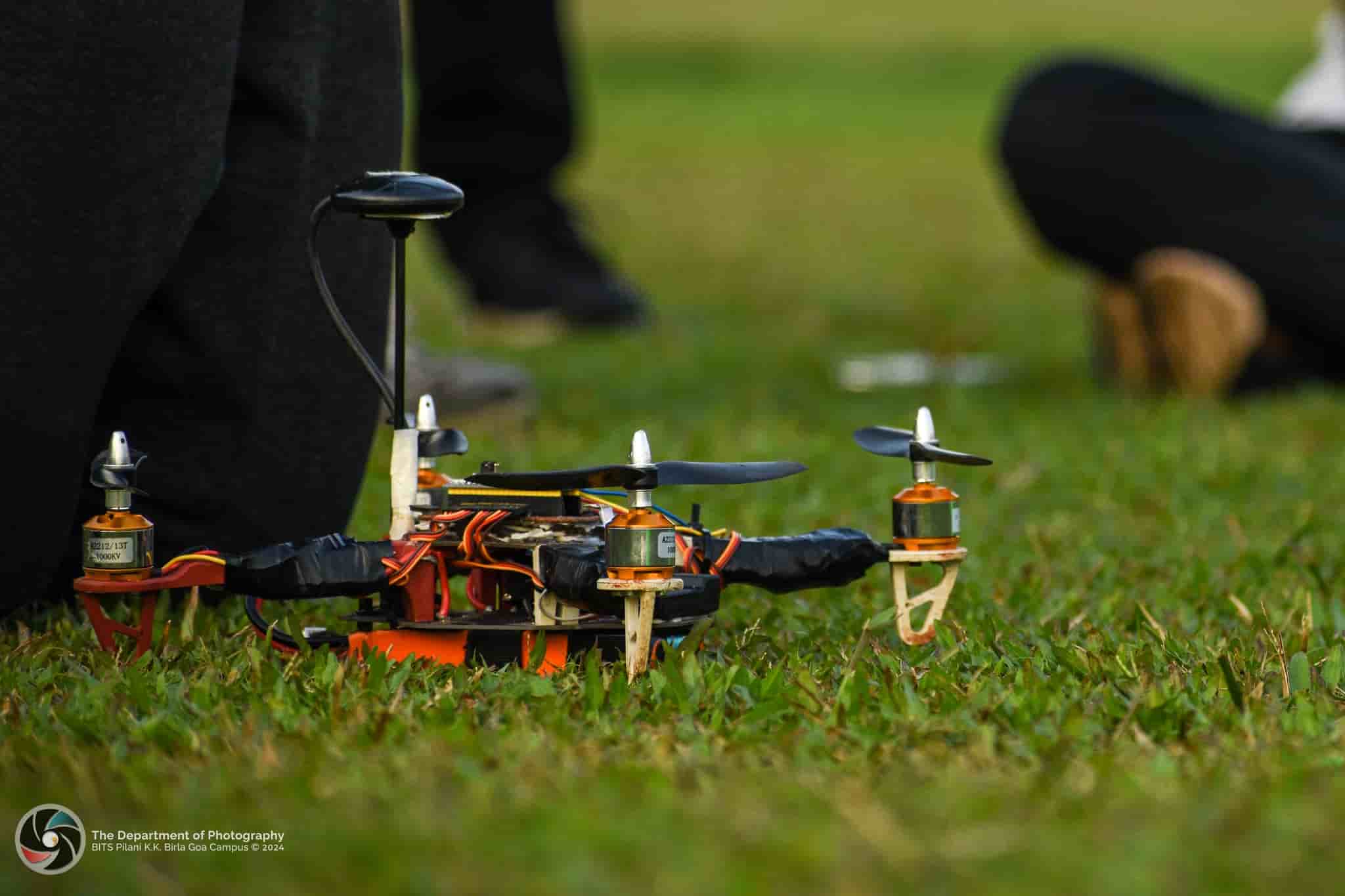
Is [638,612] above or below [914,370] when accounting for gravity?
below

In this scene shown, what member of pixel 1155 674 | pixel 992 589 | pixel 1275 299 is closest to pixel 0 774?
pixel 1155 674

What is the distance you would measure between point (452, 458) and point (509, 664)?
5.11ft

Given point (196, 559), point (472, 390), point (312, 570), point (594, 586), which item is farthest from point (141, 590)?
point (472, 390)

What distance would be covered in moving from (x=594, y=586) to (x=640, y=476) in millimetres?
143

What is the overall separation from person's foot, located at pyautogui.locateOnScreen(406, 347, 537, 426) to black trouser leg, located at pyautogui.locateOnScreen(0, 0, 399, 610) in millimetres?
1811

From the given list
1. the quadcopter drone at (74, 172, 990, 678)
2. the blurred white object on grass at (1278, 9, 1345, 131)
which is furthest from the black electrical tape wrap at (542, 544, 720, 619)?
the blurred white object on grass at (1278, 9, 1345, 131)

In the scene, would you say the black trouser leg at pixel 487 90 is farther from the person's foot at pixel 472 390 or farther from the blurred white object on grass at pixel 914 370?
the person's foot at pixel 472 390

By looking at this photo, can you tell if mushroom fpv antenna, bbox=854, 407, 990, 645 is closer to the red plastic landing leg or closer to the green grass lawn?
the green grass lawn

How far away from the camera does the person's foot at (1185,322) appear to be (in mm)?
4805

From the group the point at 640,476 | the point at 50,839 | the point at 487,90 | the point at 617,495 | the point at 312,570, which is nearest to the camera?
the point at 50,839

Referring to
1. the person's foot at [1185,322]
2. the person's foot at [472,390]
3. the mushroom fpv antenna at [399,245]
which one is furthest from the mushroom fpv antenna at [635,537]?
the person's foot at [1185,322]

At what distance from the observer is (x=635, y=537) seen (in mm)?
1911

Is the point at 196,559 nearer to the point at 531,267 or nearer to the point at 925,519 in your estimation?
the point at 925,519

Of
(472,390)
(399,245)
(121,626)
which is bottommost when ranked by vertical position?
(121,626)
